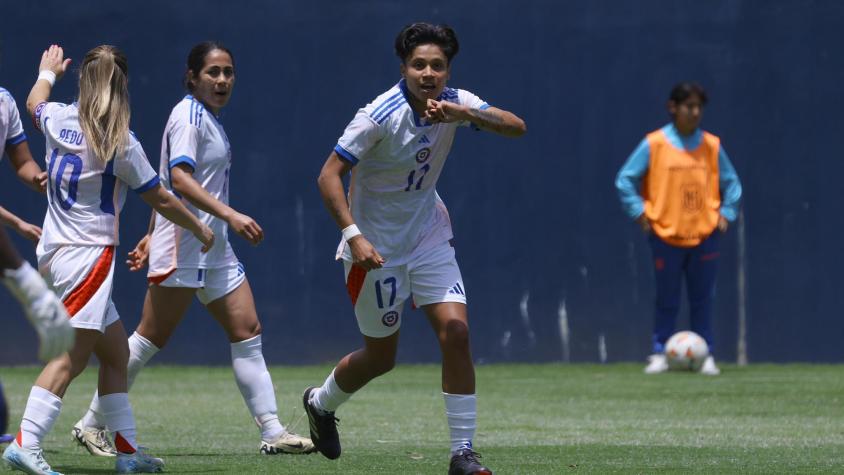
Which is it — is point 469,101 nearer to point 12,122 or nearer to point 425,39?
point 425,39

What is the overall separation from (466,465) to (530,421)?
3.17m

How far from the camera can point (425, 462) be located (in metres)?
7.06

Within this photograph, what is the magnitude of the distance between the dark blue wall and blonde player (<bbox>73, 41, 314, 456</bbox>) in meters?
5.86

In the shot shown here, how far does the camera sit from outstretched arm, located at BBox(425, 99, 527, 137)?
20.7 feet

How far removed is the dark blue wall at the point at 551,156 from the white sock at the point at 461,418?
23.5ft

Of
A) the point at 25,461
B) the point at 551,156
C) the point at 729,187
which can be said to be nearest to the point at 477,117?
the point at 25,461

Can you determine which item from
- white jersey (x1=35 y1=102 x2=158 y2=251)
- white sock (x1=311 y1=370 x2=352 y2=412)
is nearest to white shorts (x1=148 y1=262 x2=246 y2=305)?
white sock (x1=311 y1=370 x2=352 y2=412)

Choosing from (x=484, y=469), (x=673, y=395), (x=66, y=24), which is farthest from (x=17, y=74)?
(x=484, y=469)

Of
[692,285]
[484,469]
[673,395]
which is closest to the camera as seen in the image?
[484,469]

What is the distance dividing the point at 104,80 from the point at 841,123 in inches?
347

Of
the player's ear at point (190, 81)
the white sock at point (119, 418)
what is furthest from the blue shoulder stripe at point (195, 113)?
the white sock at point (119, 418)

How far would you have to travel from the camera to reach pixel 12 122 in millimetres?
7016

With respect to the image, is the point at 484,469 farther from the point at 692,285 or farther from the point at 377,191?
the point at 692,285

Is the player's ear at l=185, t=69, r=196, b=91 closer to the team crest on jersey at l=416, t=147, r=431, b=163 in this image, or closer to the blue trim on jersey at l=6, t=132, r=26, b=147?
the blue trim on jersey at l=6, t=132, r=26, b=147
